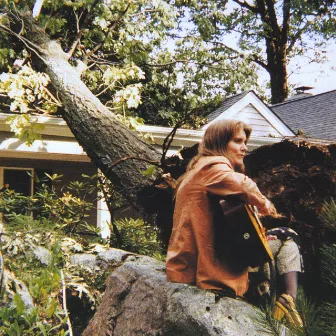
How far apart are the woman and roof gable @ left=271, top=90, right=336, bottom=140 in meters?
14.1

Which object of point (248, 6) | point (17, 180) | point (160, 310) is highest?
point (248, 6)

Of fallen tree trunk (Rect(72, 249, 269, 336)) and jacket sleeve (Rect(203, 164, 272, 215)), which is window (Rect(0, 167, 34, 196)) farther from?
jacket sleeve (Rect(203, 164, 272, 215))

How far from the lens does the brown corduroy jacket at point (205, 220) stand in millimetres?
2928

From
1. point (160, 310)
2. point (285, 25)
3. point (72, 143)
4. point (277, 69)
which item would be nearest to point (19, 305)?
point (160, 310)

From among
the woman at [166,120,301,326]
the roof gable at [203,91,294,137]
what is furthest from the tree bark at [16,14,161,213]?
the roof gable at [203,91,294,137]

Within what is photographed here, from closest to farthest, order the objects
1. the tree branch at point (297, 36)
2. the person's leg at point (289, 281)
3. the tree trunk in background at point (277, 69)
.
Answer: the person's leg at point (289, 281)
the tree trunk in background at point (277, 69)
the tree branch at point (297, 36)

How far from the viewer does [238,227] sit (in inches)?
115

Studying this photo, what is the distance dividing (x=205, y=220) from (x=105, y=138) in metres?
3.27

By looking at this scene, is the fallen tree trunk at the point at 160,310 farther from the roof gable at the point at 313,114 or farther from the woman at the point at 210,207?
the roof gable at the point at 313,114

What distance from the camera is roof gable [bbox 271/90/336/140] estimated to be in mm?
17616

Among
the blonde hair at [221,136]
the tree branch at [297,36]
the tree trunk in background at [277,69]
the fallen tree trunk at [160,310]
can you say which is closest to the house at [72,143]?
the fallen tree trunk at [160,310]

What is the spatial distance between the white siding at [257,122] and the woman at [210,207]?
36.8 ft

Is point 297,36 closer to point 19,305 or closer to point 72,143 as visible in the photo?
point 72,143

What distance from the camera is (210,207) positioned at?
3.08 meters
